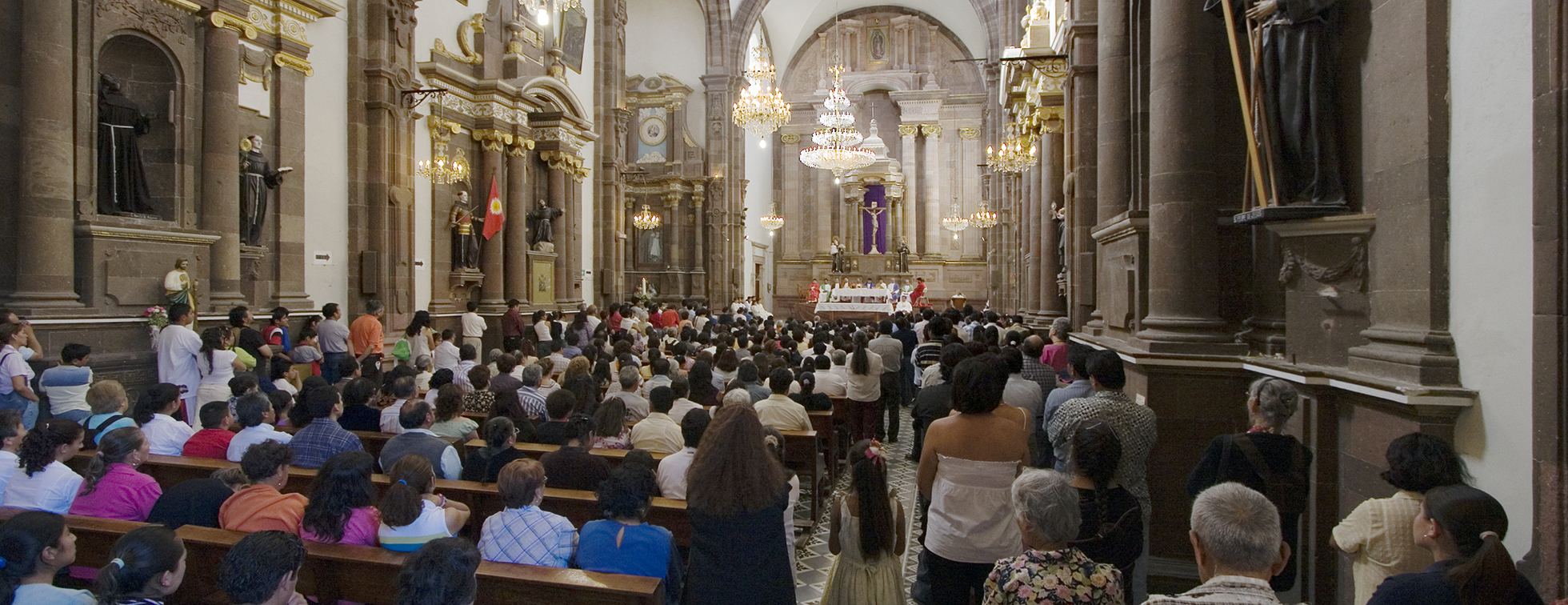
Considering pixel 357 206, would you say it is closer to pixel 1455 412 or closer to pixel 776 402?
pixel 776 402

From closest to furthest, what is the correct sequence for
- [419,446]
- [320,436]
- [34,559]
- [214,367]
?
[34,559], [419,446], [320,436], [214,367]

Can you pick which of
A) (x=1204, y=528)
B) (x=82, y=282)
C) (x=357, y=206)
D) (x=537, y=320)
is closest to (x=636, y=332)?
(x=537, y=320)

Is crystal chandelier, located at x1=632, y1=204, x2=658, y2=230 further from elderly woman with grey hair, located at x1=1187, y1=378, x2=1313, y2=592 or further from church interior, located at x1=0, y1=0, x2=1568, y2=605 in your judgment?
elderly woman with grey hair, located at x1=1187, y1=378, x2=1313, y2=592

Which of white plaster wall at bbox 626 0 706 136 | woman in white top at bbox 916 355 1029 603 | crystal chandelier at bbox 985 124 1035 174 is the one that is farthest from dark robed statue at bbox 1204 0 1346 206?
white plaster wall at bbox 626 0 706 136

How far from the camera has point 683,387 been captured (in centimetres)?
608

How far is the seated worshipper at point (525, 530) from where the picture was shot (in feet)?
10.8

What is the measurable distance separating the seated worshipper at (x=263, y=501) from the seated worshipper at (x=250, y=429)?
3.60 feet

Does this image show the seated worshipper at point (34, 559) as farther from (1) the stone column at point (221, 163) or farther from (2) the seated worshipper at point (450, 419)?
(1) the stone column at point (221, 163)

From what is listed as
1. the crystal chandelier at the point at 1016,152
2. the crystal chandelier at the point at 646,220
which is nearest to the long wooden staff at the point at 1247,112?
the crystal chandelier at the point at 1016,152

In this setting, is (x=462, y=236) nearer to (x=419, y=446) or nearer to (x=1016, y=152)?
(x=1016, y=152)

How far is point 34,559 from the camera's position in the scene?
2.56m

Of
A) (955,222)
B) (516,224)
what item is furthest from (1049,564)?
(955,222)

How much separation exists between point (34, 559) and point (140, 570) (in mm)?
421

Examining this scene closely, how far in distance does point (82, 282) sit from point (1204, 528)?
9783 mm
